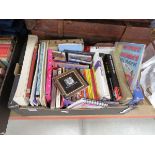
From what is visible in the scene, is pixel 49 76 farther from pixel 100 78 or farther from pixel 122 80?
pixel 122 80

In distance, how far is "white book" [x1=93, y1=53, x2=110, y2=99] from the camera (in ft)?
2.96

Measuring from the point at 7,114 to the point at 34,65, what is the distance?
27cm

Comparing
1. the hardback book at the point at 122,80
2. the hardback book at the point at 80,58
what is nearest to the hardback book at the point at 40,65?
the hardback book at the point at 80,58

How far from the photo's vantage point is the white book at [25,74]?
0.84 meters

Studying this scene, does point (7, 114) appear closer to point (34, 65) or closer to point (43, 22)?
point (34, 65)

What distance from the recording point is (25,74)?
907 millimetres

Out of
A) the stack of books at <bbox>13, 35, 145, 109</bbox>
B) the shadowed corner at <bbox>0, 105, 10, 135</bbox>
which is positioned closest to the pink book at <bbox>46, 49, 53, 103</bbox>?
the stack of books at <bbox>13, 35, 145, 109</bbox>

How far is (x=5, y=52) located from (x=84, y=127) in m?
0.63

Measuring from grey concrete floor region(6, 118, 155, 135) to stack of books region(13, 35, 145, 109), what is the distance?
13.5 inches

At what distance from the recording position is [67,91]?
889mm

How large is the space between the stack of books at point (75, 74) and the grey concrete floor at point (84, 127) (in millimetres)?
343

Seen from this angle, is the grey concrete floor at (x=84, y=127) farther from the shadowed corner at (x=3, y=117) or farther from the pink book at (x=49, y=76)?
the pink book at (x=49, y=76)
